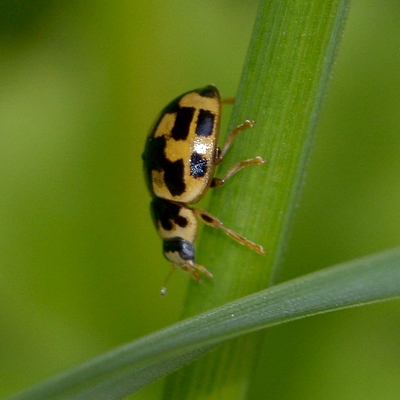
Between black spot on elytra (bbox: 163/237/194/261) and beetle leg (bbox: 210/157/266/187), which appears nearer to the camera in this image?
beetle leg (bbox: 210/157/266/187)

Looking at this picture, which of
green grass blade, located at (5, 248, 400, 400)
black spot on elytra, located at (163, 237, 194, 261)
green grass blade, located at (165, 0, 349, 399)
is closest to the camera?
green grass blade, located at (5, 248, 400, 400)

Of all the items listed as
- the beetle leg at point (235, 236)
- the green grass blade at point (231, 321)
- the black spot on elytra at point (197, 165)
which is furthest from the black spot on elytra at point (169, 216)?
the green grass blade at point (231, 321)

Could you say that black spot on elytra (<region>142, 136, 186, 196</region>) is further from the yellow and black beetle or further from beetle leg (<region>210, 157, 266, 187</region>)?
beetle leg (<region>210, 157, 266, 187</region>)

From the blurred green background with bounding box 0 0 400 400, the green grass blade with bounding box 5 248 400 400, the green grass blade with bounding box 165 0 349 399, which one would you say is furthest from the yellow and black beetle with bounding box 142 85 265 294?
the green grass blade with bounding box 5 248 400 400

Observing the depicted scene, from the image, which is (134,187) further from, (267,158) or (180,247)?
(267,158)

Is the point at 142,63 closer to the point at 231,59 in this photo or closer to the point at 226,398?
the point at 231,59

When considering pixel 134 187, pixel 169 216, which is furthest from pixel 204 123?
pixel 134 187
